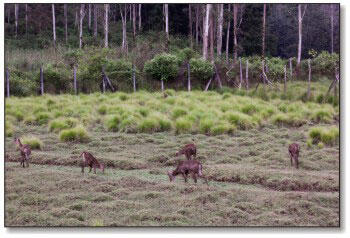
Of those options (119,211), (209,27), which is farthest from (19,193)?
(209,27)

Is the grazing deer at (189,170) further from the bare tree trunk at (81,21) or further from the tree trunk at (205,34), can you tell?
the bare tree trunk at (81,21)

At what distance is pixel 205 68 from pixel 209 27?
1.34 feet

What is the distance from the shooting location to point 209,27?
5844 millimetres

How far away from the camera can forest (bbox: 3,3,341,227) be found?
5.44 m

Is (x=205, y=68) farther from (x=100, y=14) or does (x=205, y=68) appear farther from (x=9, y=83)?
(x=9, y=83)

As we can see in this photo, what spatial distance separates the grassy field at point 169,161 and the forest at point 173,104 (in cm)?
1

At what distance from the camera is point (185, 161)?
5.58 m

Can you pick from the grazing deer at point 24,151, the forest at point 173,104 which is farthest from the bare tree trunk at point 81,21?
the grazing deer at point 24,151

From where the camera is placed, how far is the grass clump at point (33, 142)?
5.57 m

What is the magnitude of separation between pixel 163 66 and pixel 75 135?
1107 mm

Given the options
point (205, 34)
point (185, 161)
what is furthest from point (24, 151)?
point (205, 34)

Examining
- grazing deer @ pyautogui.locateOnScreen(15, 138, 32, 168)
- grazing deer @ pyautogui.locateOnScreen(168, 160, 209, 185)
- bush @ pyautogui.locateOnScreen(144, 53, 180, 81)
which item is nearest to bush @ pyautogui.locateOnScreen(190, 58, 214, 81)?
bush @ pyautogui.locateOnScreen(144, 53, 180, 81)

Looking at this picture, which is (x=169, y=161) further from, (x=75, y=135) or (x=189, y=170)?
(x=75, y=135)

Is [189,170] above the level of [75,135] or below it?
below
